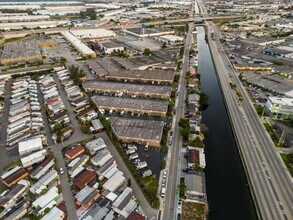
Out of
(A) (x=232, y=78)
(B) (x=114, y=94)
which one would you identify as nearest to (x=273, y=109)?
(A) (x=232, y=78)

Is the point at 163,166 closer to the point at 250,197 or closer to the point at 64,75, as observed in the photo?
the point at 250,197

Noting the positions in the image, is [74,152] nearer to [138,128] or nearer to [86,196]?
[86,196]

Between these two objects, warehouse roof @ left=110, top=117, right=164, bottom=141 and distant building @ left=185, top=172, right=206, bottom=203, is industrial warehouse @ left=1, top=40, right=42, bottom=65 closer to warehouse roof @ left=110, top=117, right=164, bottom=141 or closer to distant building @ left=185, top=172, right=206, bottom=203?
warehouse roof @ left=110, top=117, right=164, bottom=141

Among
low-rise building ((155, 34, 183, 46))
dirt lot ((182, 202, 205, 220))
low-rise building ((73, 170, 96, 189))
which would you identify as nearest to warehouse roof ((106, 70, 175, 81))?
Result: low-rise building ((73, 170, 96, 189))

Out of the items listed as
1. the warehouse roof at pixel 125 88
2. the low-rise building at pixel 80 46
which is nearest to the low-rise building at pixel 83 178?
the warehouse roof at pixel 125 88

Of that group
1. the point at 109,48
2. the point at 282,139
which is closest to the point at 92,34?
the point at 109,48

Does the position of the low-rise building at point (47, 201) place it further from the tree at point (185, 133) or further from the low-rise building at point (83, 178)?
the tree at point (185, 133)
